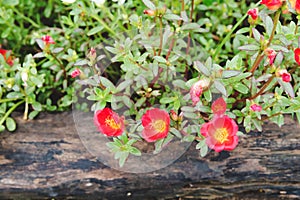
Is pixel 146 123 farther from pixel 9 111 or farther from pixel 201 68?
pixel 9 111

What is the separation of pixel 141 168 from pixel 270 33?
1.93 feet

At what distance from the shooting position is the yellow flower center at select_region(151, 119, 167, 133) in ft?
4.56

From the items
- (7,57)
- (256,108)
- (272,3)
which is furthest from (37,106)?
(272,3)

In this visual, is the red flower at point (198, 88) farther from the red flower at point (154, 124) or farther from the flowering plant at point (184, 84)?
the red flower at point (154, 124)

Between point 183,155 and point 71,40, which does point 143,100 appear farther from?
point 71,40

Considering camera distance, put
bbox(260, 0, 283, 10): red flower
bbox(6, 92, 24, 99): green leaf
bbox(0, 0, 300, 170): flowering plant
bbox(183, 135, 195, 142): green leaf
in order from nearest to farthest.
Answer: bbox(260, 0, 283, 10): red flower, bbox(0, 0, 300, 170): flowering plant, bbox(183, 135, 195, 142): green leaf, bbox(6, 92, 24, 99): green leaf

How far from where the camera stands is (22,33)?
78.8 inches

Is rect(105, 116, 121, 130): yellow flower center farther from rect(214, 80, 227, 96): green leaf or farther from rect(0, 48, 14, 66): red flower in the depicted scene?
rect(0, 48, 14, 66): red flower

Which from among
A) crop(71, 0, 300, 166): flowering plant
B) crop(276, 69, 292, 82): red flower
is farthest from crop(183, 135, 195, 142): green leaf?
crop(276, 69, 292, 82): red flower

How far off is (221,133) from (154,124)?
0.20m

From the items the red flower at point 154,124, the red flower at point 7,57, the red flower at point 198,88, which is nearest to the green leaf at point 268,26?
the red flower at point 198,88

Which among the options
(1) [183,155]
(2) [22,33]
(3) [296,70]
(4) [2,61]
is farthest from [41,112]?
(3) [296,70]

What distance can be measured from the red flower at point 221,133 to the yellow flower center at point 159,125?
0.12m

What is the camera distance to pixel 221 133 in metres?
1.33
